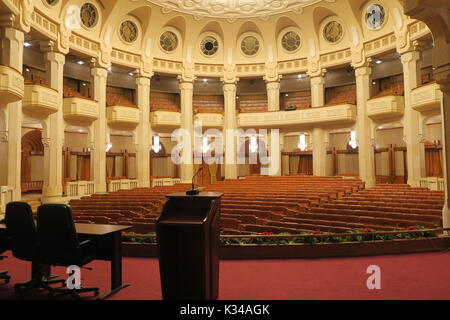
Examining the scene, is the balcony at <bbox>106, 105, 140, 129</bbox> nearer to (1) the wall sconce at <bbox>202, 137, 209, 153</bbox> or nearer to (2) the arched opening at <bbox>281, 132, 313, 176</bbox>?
(1) the wall sconce at <bbox>202, 137, 209, 153</bbox>

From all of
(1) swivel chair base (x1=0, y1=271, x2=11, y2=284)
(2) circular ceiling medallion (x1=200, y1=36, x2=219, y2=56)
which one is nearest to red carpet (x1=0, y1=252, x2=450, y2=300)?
(1) swivel chair base (x1=0, y1=271, x2=11, y2=284)

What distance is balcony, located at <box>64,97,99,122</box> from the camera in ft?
51.8

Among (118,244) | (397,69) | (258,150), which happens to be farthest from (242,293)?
(397,69)

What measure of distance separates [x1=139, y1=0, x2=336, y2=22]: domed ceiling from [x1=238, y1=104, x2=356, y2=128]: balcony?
5.83 m

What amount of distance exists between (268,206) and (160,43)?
1429cm

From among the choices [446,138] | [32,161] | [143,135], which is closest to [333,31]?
[143,135]

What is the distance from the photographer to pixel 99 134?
17438mm

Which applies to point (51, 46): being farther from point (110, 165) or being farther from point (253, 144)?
point (253, 144)

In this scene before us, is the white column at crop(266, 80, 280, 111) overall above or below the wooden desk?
above

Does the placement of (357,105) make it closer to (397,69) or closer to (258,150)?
(397,69)

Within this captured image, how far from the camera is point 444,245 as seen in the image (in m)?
6.20

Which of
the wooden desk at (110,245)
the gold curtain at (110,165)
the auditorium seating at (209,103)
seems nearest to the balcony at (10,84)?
the wooden desk at (110,245)

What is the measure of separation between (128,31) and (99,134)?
6.22 m

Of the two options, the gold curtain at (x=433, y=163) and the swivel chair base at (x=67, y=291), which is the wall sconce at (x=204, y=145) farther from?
the swivel chair base at (x=67, y=291)
